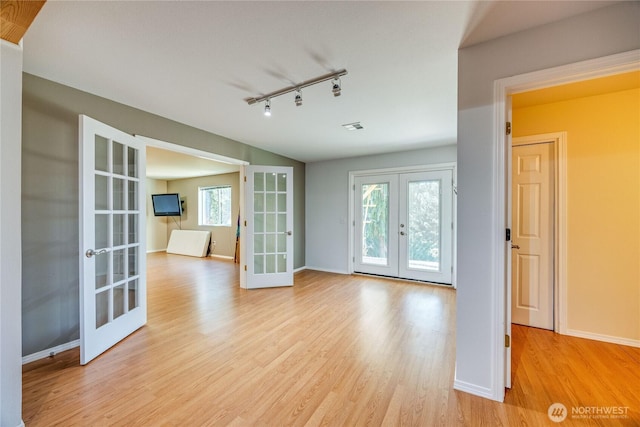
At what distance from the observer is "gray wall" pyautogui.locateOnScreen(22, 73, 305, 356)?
6.70ft

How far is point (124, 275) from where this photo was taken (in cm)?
248

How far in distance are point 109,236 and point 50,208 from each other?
483 millimetres

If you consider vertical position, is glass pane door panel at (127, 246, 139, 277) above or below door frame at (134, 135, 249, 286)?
below

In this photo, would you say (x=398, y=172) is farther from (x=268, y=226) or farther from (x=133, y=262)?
(x=133, y=262)

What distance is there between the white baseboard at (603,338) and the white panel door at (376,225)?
2.43 m

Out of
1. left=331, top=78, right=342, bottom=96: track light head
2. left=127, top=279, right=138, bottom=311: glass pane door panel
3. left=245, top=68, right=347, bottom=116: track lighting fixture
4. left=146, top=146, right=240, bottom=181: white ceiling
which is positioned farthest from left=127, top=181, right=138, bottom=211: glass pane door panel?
left=331, top=78, right=342, bottom=96: track light head

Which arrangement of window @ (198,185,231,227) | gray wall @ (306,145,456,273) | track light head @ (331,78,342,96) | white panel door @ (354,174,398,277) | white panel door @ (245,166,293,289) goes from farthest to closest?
window @ (198,185,231,227), gray wall @ (306,145,456,273), white panel door @ (354,174,398,277), white panel door @ (245,166,293,289), track light head @ (331,78,342,96)

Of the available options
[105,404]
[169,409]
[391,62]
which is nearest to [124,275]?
[105,404]

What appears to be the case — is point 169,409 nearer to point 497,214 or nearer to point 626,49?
point 497,214

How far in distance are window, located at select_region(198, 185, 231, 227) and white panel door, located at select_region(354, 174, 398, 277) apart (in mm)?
3944

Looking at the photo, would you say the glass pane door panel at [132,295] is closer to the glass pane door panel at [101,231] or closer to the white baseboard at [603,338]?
the glass pane door panel at [101,231]

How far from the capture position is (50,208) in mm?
Result: 2156
